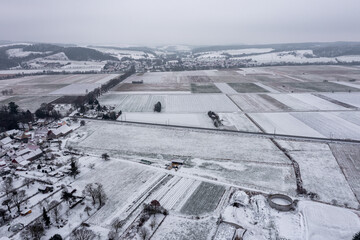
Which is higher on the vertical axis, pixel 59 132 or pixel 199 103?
pixel 199 103

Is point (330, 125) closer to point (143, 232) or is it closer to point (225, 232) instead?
point (225, 232)

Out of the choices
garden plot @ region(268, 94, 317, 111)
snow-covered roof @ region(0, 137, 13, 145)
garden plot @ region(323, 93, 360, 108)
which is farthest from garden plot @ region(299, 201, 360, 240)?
garden plot @ region(323, 93, 360, 108)

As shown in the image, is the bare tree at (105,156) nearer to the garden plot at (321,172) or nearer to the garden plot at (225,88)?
the garden plot at (321,172)

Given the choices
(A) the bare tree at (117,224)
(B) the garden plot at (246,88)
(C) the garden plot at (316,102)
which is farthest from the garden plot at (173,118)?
(B) the garden plot at (246,88)

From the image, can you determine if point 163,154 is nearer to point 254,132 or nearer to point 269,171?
point 269,171

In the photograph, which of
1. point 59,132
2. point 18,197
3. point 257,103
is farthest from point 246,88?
point 18,197

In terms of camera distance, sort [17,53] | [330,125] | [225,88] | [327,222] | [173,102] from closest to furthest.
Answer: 1. [327,222]
2. [330,125]
3. [173,102]
4. [225,88]
5. [17,53]

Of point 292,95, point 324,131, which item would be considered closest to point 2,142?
point 324,131
